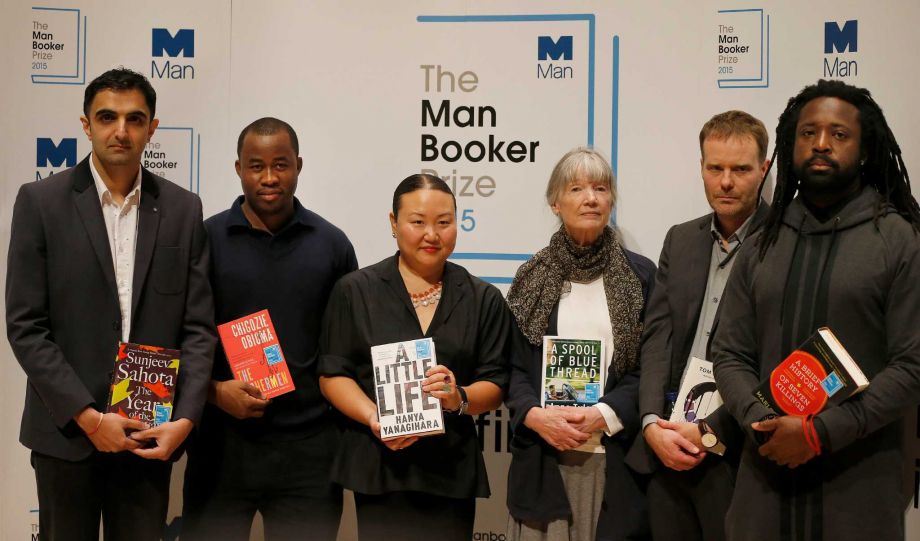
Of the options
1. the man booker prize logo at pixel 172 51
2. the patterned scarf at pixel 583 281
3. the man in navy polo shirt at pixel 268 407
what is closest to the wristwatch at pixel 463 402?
the patterned scarf at pixel 583 281

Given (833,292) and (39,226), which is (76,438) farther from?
(833,292)

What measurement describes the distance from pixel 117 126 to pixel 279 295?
33.6 inches

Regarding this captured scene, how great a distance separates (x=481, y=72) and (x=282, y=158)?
1.23 m

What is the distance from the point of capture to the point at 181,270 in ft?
10.5

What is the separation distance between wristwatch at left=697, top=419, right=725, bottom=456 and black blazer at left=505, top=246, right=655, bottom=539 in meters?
0.30

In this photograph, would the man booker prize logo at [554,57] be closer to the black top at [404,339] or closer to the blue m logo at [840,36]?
the blue m logo at [840,36]

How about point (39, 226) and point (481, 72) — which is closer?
point (39, 226)

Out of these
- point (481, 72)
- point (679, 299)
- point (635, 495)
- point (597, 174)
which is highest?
point (481, 72)

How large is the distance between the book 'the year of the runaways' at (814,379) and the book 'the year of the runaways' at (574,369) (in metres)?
0.71

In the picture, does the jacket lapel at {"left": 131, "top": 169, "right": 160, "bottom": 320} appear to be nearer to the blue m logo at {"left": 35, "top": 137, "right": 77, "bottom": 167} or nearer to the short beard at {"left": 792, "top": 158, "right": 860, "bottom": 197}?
the blue m logo at {"left": 35, "top": 137, "right": 77, "bottom": 167}

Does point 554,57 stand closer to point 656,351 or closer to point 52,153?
point 656,351

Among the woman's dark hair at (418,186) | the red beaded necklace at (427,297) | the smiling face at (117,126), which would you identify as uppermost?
the smiling face at (117,126)

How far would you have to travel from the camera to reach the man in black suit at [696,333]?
301cm

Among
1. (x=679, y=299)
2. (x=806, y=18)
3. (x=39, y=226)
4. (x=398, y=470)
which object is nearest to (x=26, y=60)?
(x=39, y=226)
